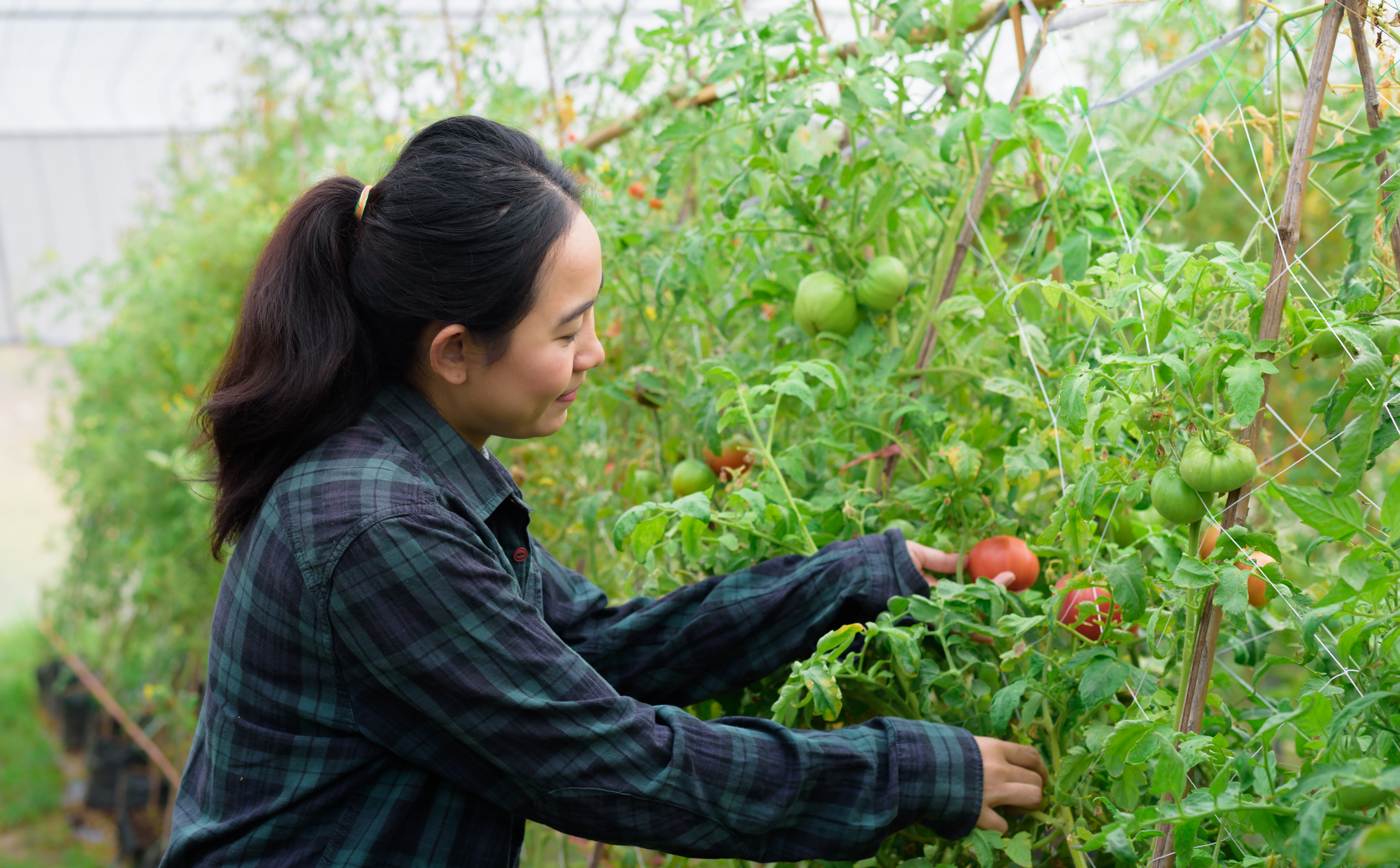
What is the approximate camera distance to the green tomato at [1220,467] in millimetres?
664

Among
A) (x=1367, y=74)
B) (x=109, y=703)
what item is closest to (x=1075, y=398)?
(x=1367, y=74)

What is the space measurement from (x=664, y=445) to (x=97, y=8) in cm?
467

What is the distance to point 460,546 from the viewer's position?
0.85 metres

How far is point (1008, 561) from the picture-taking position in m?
0.93

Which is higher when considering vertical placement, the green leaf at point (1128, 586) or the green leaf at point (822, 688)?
the green leaf at point (1128, 586)

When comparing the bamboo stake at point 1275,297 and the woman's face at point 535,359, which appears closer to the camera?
the bamboo stake at point 1275,297

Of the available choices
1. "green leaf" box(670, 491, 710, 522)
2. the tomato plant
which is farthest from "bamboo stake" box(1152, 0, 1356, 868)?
"green leaf" box(670, 491, 710, 522)

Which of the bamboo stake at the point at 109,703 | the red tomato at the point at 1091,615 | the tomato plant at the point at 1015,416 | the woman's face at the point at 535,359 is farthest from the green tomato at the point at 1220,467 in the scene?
the bamboo stake at the point at 109,703

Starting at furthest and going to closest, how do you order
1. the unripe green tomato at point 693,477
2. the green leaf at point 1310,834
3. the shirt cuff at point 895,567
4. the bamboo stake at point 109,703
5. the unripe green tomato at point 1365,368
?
the bamboo stake at point 109,703, the unripe green tomato at point 693,477, the shirt cuff at point 895,567, the unripe green tomato at point 1365,368, the green leaf at point 1310,834

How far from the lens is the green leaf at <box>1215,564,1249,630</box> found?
2.16 feet

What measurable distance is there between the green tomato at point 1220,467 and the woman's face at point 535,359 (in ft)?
1.65

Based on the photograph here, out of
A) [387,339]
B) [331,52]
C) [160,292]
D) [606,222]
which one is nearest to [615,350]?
[606,222]

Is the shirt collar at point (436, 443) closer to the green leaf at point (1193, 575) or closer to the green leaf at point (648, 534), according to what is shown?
the green leaf at point (648, 534)

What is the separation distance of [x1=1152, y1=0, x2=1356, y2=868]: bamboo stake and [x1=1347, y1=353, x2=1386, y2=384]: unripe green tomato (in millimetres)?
58
